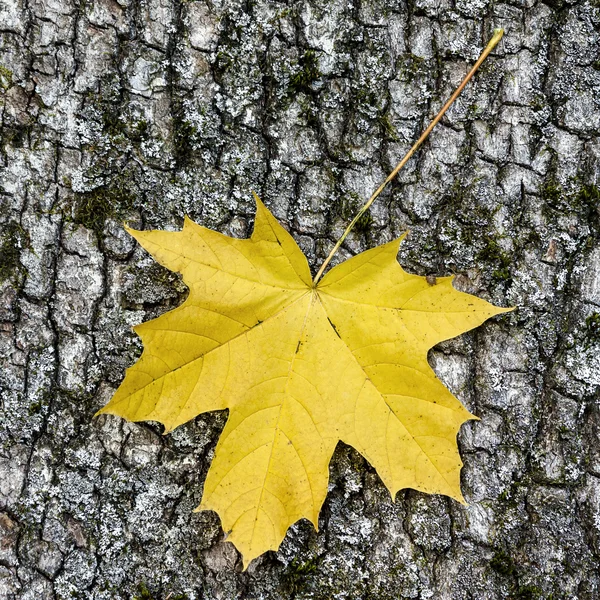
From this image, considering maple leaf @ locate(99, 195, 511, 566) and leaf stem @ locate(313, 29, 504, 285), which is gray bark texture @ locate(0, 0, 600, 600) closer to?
leaf stem @ locate(313, 29, 504, 285)

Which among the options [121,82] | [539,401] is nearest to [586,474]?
[539,401]

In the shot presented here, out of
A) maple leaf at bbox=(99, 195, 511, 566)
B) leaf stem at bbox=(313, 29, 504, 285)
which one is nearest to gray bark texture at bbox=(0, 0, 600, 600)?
leaf stem at bbox=(313, 29, 504, 285)

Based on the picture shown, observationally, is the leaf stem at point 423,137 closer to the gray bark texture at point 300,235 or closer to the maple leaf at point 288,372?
the gray bark texture at point 300,235

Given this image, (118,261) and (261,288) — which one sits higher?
(118,261)

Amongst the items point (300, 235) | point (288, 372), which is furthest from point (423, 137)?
point (288, 372)

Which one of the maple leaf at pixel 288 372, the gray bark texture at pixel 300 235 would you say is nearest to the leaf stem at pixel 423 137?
the gray bark texture at pixel 300 235

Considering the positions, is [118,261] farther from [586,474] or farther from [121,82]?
[586,474]
